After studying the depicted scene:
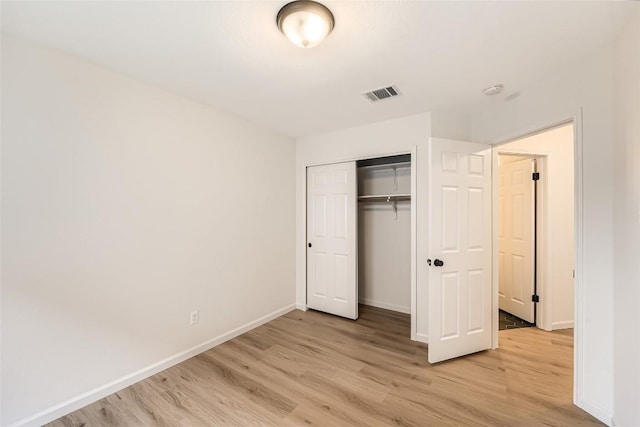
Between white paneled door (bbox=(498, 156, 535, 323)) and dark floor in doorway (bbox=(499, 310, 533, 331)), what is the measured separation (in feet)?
0.17

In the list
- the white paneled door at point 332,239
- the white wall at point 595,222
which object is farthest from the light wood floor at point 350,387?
the white paneled door at point 332,239

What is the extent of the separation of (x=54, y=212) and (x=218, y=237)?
1281 mm

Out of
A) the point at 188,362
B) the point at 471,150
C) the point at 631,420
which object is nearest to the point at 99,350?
the point at 188,362

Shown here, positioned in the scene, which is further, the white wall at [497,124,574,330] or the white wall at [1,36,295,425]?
the white wall at [497,124,574,330]

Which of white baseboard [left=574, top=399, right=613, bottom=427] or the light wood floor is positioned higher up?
white baseboard [left=574, top=399, right=613, bottom=427]

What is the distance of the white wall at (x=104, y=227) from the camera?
65.1 inches

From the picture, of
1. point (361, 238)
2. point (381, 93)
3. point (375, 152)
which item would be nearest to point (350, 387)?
point (361, 238)

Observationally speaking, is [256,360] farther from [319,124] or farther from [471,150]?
[471,150]

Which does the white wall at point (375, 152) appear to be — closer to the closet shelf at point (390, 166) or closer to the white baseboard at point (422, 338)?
the white baseboard at point (422, 338)

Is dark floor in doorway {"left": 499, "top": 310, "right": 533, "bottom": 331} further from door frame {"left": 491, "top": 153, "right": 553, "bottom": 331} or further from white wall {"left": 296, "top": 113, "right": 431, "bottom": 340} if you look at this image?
white wall {"left": 296, "top": 113, "right": 431, "bottom": 340}

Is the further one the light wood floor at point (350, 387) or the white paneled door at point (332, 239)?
the white paneled door at point (332, 239)

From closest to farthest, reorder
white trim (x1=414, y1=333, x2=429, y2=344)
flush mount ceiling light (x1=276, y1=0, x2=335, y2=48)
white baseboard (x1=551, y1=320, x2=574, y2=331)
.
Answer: flush mount ceiling light (x1=276, y1=0, x2=335, y2=48) → white trim (x1=414, y1=333, x2=429, y2=344) → white baseboard (x1=551, y1=320, x2=574, y2=331)

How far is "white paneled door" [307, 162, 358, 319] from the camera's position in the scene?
344 cm

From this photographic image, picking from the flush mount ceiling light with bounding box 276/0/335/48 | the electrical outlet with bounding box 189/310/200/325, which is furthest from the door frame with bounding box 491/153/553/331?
the electrical outlet with bounding box 189/310/200/325
